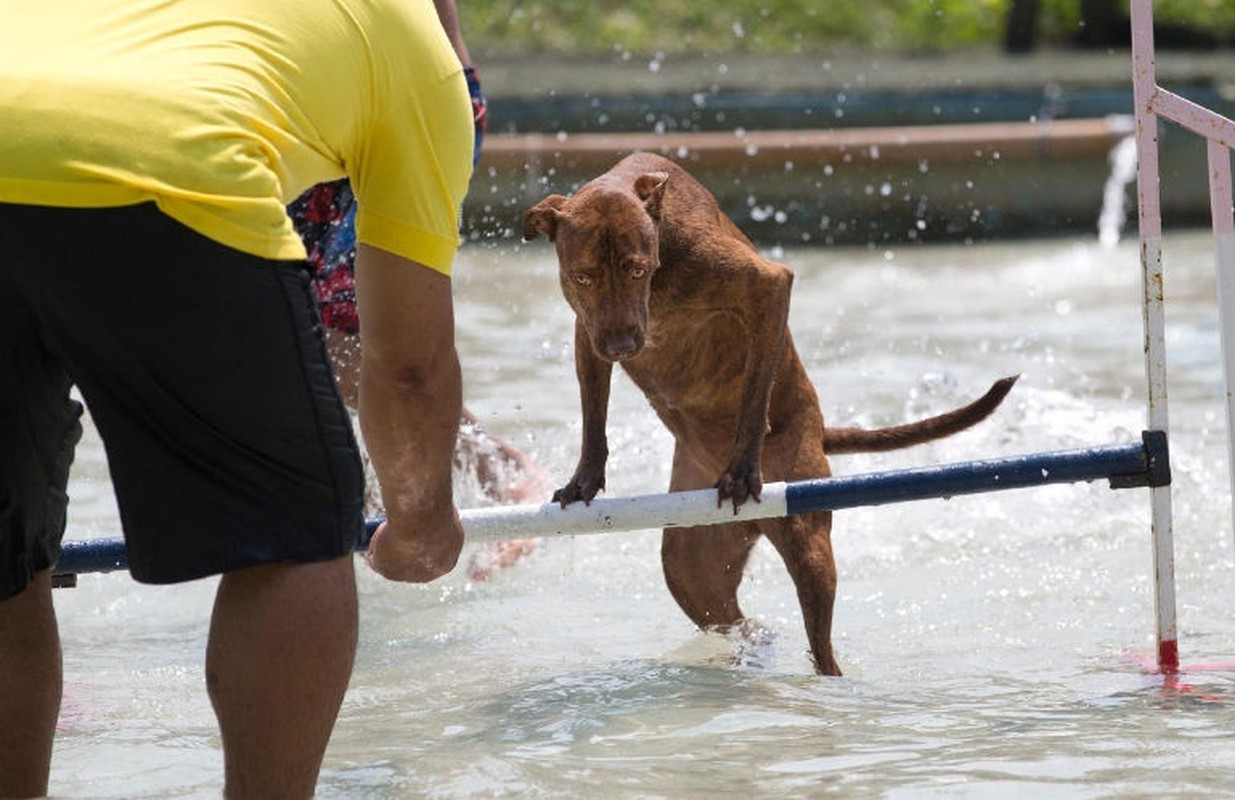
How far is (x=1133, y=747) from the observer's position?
3.37m

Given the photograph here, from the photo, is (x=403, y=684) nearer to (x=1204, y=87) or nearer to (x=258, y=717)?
(x=258, y=717)

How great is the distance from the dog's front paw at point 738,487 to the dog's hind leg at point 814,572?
0.35 meters

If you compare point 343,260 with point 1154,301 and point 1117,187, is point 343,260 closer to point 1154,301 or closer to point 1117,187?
point 1154,301

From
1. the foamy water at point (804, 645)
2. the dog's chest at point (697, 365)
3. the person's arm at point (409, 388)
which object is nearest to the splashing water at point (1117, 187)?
the foamy water at point (804, 645)

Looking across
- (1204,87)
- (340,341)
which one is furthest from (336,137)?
(1204,87)

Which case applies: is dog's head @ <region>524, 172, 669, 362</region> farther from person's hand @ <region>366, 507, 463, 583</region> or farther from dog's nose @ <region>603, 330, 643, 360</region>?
person's hand @ <region>366, 507, 463, 583</region>

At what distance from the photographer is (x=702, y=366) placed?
164 inches

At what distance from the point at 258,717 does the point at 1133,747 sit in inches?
62.0

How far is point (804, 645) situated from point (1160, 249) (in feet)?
4.09

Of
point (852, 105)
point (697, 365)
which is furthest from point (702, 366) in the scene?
point (852, 105)

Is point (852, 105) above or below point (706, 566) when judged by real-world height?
above

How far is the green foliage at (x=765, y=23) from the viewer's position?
14547 millimetres

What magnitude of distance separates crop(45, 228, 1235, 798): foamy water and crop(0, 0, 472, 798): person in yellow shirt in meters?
0.82

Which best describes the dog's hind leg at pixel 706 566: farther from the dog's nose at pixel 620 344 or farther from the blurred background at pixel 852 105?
the blurred background at pixel 852 105
